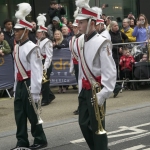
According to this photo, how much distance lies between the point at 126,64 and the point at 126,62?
0.20 feet

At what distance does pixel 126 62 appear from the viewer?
Result: 11680 millimetres

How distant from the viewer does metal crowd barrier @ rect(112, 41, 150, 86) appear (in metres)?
11.6

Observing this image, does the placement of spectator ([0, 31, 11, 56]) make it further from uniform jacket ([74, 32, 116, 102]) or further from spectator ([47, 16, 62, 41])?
uniform jacket ([74, 32, 116, 102])

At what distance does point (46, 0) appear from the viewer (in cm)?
1662

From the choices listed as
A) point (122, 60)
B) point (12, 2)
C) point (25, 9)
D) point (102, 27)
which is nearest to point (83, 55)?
point (25, 9)

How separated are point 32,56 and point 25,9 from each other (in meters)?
0.82

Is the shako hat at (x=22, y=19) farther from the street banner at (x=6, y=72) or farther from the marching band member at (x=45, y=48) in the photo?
the street banner at (x=6, y=72)

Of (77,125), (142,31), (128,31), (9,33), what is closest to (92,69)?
(77,125)

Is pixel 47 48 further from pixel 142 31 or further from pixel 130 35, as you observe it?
pixel 130 35

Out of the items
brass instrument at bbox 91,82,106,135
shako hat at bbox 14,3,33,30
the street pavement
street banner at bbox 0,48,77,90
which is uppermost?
shako hat at bbox 14,3,33,30

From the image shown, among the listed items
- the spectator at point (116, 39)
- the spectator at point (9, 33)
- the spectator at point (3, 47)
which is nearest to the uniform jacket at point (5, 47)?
the spectator at point (3, 47)

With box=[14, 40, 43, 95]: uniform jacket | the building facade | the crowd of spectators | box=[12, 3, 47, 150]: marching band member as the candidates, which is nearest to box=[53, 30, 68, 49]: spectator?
the crowd of spectators

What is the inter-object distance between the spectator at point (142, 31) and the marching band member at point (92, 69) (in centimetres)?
786

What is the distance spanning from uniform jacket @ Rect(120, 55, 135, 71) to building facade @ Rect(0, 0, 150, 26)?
444 centimetres
